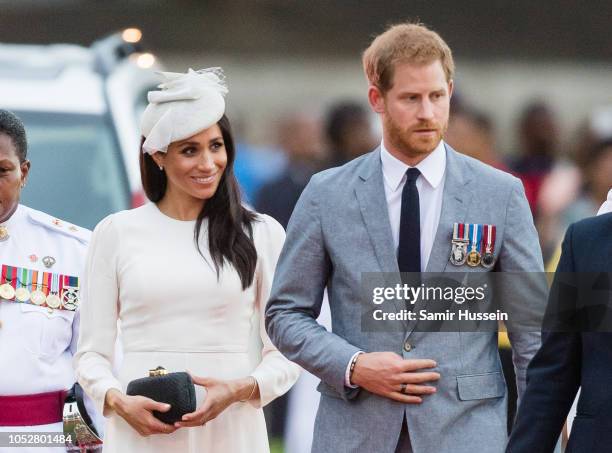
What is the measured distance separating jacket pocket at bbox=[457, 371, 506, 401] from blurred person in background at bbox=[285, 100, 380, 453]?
1894 mm

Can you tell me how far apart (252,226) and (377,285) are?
477mm

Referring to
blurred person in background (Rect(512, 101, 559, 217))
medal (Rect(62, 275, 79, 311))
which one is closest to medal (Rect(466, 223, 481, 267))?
medal (Rect(62, 275, 79, 311))

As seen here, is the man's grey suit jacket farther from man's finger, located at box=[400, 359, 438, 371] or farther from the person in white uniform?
the person in white uniform

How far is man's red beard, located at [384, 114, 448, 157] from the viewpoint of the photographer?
3.36m

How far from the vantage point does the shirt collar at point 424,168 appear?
134 inches

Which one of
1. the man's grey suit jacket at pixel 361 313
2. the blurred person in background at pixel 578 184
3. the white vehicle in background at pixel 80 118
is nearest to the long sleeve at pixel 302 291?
the man's grey suit jacket at pixel 361 313

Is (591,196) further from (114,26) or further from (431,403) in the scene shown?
(431,403)

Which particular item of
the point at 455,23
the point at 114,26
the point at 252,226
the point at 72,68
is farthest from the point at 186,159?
the point at 455,23

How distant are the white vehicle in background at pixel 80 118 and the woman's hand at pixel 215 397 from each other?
4.90ft

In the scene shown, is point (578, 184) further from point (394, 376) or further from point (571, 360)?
point (571, 360)

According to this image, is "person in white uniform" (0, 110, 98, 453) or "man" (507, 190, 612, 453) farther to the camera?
"person in white uniform" (0, 110, 98, 453)

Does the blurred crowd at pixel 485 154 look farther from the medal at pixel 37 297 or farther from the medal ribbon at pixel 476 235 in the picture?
the medal ribbon at pixel 476 235

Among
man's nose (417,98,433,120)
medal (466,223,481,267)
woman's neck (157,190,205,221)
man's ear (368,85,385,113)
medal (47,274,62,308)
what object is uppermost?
man's ear (368,85,385,113)

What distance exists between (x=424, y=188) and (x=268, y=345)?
597mm
